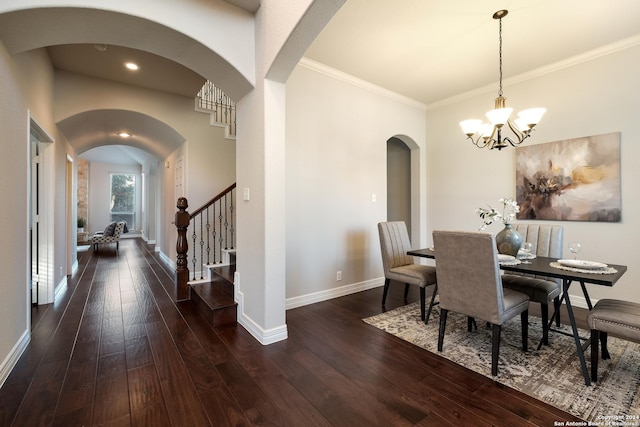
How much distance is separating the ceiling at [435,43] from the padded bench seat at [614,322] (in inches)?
99.4

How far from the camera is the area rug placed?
167 cm

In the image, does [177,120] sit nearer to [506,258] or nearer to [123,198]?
[506,258]

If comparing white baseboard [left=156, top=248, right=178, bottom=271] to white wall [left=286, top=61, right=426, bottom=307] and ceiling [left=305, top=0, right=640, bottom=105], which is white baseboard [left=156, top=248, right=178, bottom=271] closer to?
white wall [left=286, top=61, right=426, bottom=307]

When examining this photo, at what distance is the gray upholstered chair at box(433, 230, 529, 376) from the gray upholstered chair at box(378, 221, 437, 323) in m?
0.67

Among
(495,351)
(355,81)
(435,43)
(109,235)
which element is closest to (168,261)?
(109,235)

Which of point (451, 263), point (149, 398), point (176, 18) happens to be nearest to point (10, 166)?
point (176, 18)

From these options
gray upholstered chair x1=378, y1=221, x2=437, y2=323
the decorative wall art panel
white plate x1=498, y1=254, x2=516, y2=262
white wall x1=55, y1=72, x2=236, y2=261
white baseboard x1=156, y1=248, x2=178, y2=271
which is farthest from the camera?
white baseboard x1=156, y1=248, x2=178, y2=271

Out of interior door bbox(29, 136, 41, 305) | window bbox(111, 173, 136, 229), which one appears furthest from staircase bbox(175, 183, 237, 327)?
window bbox(111, 173, 136, 229)

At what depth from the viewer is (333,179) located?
3.71m

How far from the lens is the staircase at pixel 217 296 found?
281 cm

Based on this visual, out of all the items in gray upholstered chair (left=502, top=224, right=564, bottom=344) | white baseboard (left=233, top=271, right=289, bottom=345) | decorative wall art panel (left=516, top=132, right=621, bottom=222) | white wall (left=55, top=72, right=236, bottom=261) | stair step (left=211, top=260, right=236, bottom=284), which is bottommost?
white baseboard (left=233, top=271, right=289, bottom=345)

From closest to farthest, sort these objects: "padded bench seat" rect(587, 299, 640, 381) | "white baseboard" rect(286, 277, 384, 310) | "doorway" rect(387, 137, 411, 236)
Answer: "padded bench seat" rect(587, 299, 640, 381), "white baseboard" rect(286, 277, 384, 310), "doorway" rect(387, 137, 411, 236)

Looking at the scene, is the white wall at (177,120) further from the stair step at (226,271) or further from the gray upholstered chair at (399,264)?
the gray upholstered chair at (399,264)

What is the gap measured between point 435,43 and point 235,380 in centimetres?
368
